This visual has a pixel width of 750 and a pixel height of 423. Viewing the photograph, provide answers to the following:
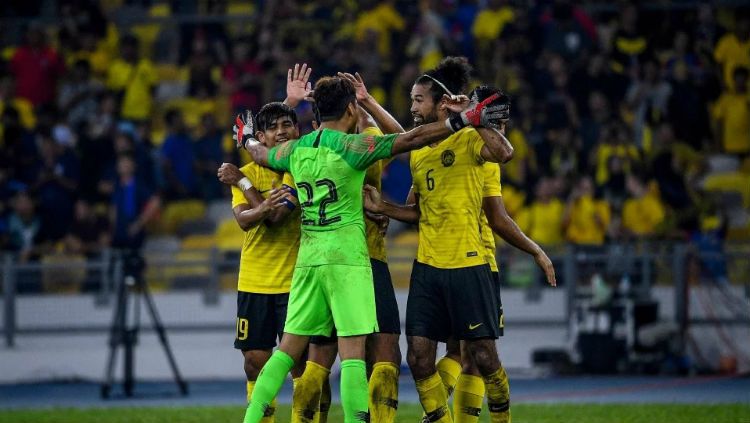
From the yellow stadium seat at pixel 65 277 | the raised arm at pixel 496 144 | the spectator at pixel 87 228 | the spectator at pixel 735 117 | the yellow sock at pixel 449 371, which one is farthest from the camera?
the spectator at pixel 735 117

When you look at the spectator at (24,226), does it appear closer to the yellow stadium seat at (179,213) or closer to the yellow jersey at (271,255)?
the yellow stadium seat at (179,213)

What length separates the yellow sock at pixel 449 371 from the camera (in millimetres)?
10086

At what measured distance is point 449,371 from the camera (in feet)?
33.3

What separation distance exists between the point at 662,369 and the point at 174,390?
6255mm

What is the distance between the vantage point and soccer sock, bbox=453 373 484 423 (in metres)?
9.73

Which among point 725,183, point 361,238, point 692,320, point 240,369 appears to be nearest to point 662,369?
point 692,320

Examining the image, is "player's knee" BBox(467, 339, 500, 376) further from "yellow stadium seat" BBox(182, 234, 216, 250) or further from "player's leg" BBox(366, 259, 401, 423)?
"yellow stadium seat" BBox(182, 234, 216, 250)

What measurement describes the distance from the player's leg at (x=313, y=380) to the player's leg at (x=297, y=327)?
0.21m

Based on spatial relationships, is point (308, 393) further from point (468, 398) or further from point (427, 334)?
point (468, 398)

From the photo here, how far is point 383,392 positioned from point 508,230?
1496mm

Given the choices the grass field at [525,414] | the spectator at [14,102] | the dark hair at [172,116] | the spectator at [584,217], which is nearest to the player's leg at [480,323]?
the grass field at [525,414]

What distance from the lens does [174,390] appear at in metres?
17.2

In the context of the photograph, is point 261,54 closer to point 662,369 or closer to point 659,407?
point 662,369

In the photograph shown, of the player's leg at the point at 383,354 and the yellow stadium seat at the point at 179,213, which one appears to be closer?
the player's leg at the point at 383,354
